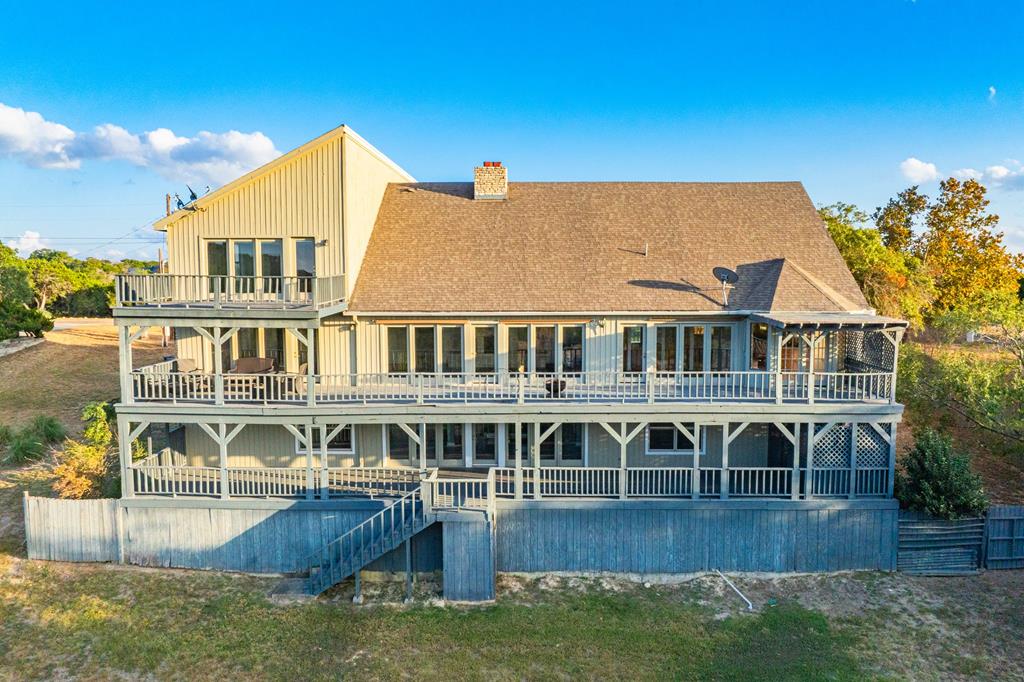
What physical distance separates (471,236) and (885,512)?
1353 cm

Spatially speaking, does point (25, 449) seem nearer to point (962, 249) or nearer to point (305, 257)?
point (305, 257)

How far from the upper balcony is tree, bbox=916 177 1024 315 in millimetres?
30377

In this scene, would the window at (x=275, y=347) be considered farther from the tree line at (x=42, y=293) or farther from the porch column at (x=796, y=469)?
the tree line at (x=42, y=293)

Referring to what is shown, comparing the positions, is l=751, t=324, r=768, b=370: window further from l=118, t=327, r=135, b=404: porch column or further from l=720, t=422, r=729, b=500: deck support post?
l=118, t=327, r=135, b=404: porch column

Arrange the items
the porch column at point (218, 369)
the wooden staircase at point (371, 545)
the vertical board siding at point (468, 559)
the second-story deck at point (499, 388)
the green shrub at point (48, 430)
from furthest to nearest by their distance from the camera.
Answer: the green shrub at point (48, 430), the second-story deck at point (499, 388), the porch column at point (218, 369), the wooden staircase at point (371, 545), the vertical board siding at point (468, 559)

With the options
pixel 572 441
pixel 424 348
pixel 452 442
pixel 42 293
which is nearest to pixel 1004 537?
pixel 572 441

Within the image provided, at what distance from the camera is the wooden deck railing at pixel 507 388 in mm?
15938

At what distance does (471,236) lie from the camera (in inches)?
776

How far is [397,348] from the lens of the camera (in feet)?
59.0

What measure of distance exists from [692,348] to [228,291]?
41.6ft

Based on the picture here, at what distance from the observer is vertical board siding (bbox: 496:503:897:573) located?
15.5 meters

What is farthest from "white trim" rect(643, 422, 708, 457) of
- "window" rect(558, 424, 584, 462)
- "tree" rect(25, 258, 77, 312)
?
Answer: "tree" rect(25, 258, 77, 312)

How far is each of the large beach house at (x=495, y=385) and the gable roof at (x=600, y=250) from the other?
0.29ft

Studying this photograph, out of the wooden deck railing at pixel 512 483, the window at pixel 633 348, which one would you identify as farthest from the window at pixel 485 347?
the window at pixel 633 348
